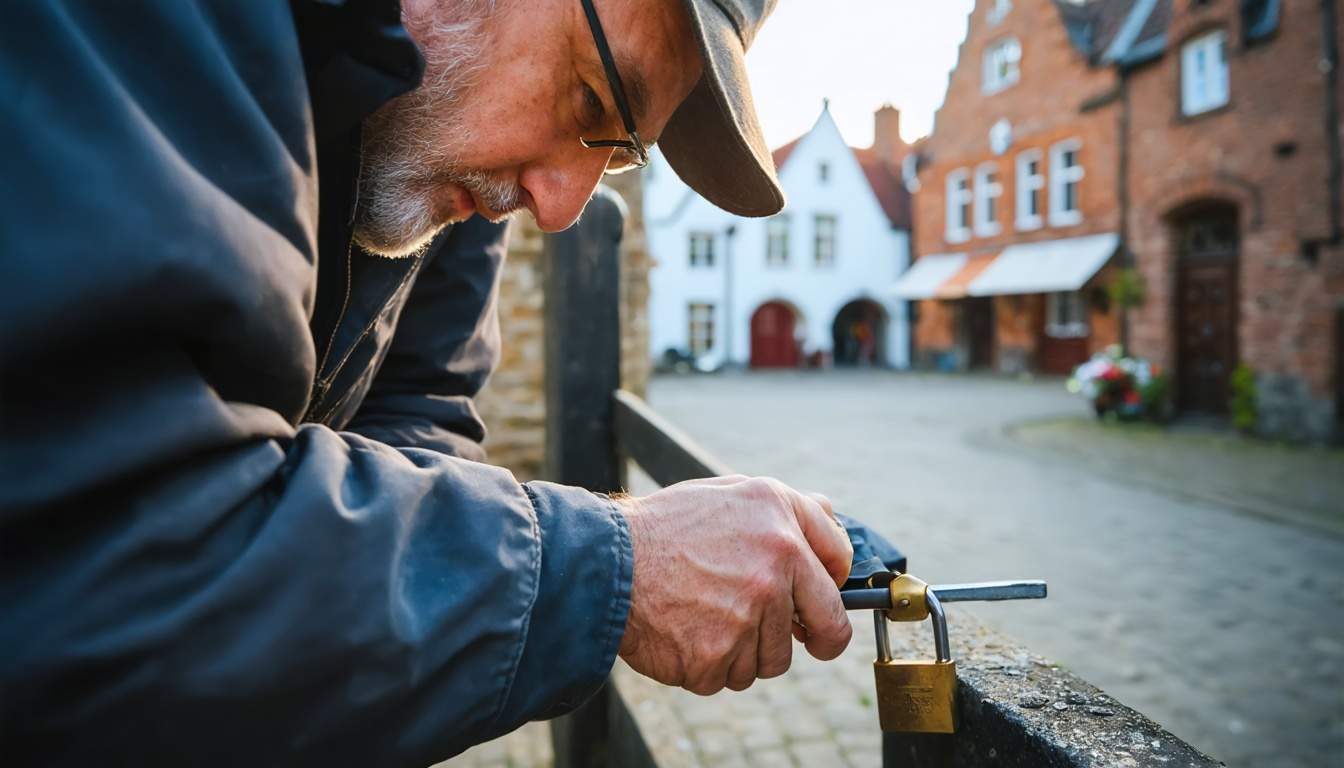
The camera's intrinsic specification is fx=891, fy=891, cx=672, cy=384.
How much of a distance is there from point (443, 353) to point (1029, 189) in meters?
22.7

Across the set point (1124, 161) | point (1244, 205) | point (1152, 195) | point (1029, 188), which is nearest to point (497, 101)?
point (1244, 205)

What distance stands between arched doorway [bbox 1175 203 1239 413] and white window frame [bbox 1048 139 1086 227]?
4.77 m

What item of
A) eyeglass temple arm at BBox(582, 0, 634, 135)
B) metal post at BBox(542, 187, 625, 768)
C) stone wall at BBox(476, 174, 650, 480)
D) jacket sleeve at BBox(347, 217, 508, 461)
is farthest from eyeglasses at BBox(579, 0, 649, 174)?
stone wall at BBox(476, 174, 650, 480)

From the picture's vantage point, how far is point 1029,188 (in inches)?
862

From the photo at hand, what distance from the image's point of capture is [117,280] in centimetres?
68

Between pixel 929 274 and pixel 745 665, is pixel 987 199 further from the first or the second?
pixel 745 665

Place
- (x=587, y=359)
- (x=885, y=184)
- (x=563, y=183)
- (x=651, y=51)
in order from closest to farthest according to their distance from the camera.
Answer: (x=651, y=51) → (x=563, y=183) → (x=587, y=359) → (x=885, y=184)

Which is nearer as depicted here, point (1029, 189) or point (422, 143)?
point (422, 143)

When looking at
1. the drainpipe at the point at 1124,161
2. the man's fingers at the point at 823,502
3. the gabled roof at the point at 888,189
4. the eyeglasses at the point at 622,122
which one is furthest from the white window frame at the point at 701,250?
the man's fingers at the point at 823,502

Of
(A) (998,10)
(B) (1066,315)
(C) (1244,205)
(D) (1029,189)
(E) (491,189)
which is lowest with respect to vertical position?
(E) (491,189)

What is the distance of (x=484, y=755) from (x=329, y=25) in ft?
10.1

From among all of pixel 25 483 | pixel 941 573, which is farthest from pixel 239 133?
pixel 941 573

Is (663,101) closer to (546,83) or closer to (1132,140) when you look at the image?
(546,83)

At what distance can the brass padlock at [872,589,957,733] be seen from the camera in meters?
0.94
